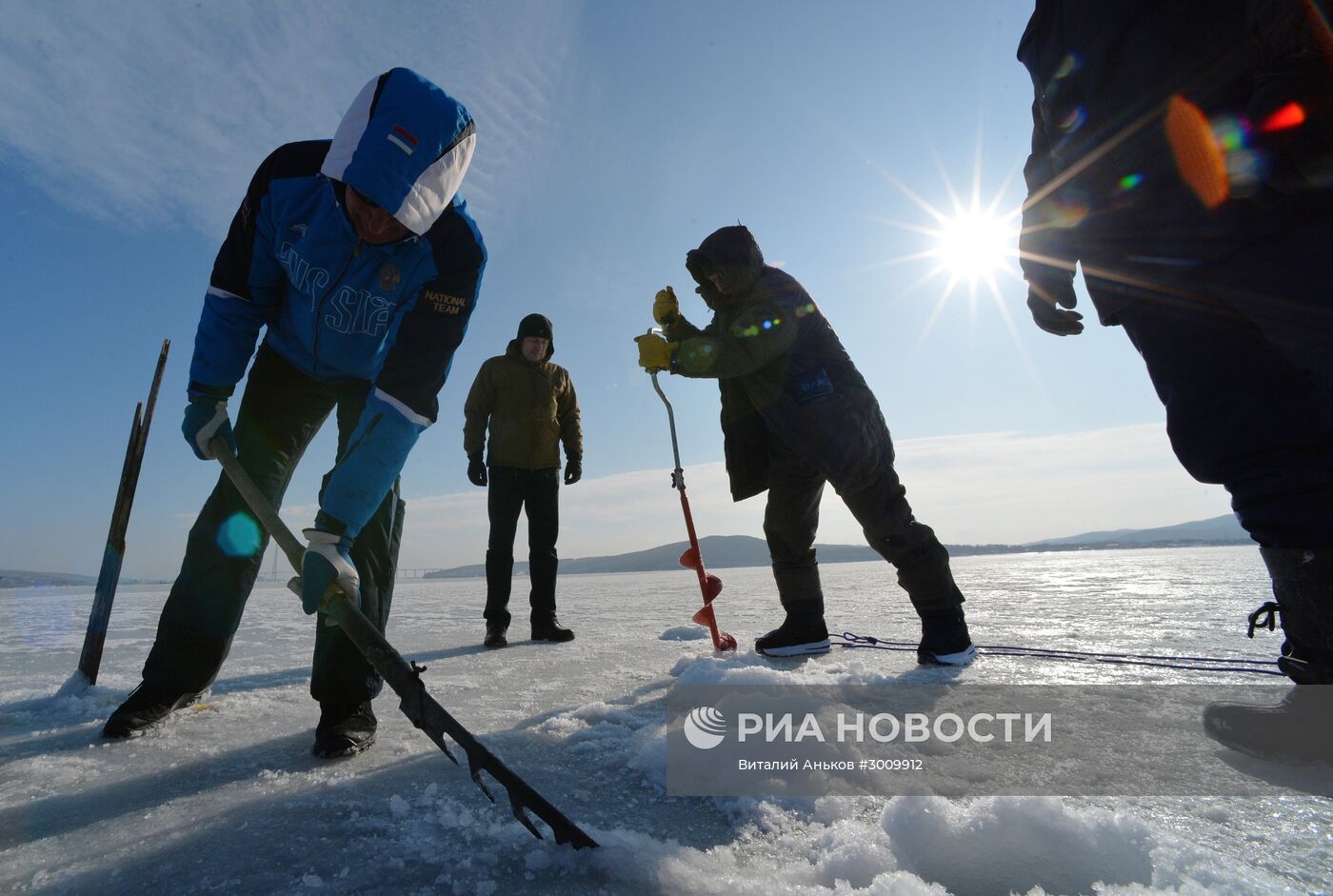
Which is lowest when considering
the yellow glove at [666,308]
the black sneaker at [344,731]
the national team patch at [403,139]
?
the black sneaker at [344,731]

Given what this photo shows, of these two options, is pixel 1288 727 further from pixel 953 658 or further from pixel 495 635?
pixel 495 635

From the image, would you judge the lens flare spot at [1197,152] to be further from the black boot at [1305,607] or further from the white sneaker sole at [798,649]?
the white sneaker sole at [798,649]

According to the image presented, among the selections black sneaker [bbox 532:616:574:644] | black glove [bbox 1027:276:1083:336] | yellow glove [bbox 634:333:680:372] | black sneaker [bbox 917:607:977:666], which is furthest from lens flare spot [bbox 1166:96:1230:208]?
black sneaker [bbox 532:616:574:644]

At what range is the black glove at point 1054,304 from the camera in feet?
5.48

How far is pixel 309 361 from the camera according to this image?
6.56 ft

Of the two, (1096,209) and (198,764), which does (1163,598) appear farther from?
(198,764)

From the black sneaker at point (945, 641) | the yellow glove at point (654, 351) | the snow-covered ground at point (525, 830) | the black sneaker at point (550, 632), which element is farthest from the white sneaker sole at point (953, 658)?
the black sneaker at point (550, 632)

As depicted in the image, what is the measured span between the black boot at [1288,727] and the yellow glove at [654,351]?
2.12 meters

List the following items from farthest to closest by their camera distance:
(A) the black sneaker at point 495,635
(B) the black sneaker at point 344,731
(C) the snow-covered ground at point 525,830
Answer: (A) the black sneaker at point 495,635, (B) the black sneaker at point 344,731, (C) the snow-covered ground at point 525,830

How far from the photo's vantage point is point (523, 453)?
13.0 ft

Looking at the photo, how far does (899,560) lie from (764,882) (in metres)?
1.83

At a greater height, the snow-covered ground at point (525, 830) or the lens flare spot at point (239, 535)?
the lens flare spot at point (239, 535)

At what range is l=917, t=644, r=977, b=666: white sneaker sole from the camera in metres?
2.24

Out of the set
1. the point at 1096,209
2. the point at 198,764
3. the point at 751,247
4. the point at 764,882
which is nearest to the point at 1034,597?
the point at 751,247
